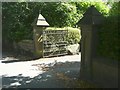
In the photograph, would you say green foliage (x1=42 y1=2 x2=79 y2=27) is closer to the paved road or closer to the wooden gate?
the wooden gate

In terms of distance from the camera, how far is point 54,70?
35.7ft

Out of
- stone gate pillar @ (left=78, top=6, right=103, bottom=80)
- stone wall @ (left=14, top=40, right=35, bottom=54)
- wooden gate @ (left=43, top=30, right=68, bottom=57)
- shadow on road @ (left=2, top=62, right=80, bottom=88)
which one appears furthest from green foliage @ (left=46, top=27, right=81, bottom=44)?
stone gate pillar @ (left=78, top=6, right=103, bottom=80)

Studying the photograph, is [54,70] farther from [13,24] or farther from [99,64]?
[13,24]

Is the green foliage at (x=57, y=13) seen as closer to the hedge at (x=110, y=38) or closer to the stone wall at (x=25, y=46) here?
the stone wall at (x=25, y=46)

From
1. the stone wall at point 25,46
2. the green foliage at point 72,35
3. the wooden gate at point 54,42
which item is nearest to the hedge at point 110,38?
the wooden gate at point 54,42

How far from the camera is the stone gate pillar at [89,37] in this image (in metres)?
8.07

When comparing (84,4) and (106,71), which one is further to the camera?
(84,4)

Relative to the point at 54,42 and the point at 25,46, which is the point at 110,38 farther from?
the point at 25,46

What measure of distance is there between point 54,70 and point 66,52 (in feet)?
17.3

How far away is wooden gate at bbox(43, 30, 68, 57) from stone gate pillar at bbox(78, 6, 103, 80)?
6.44 metres

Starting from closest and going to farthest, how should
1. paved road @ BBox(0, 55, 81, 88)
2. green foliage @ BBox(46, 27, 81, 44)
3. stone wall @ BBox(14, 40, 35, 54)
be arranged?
paved road @ BBox(0, 55, 81, 88) → stone wall @ BBox(14, 40, 35, 54) → green foliage @ BBox(46, 27, 81, 44)

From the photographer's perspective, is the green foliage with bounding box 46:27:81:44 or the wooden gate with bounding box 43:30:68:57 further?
the green foliage with bounding box 46:27:81:44

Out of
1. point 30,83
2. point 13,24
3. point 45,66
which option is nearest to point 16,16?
point 13,24

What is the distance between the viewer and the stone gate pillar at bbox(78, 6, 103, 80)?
8.07 meters
